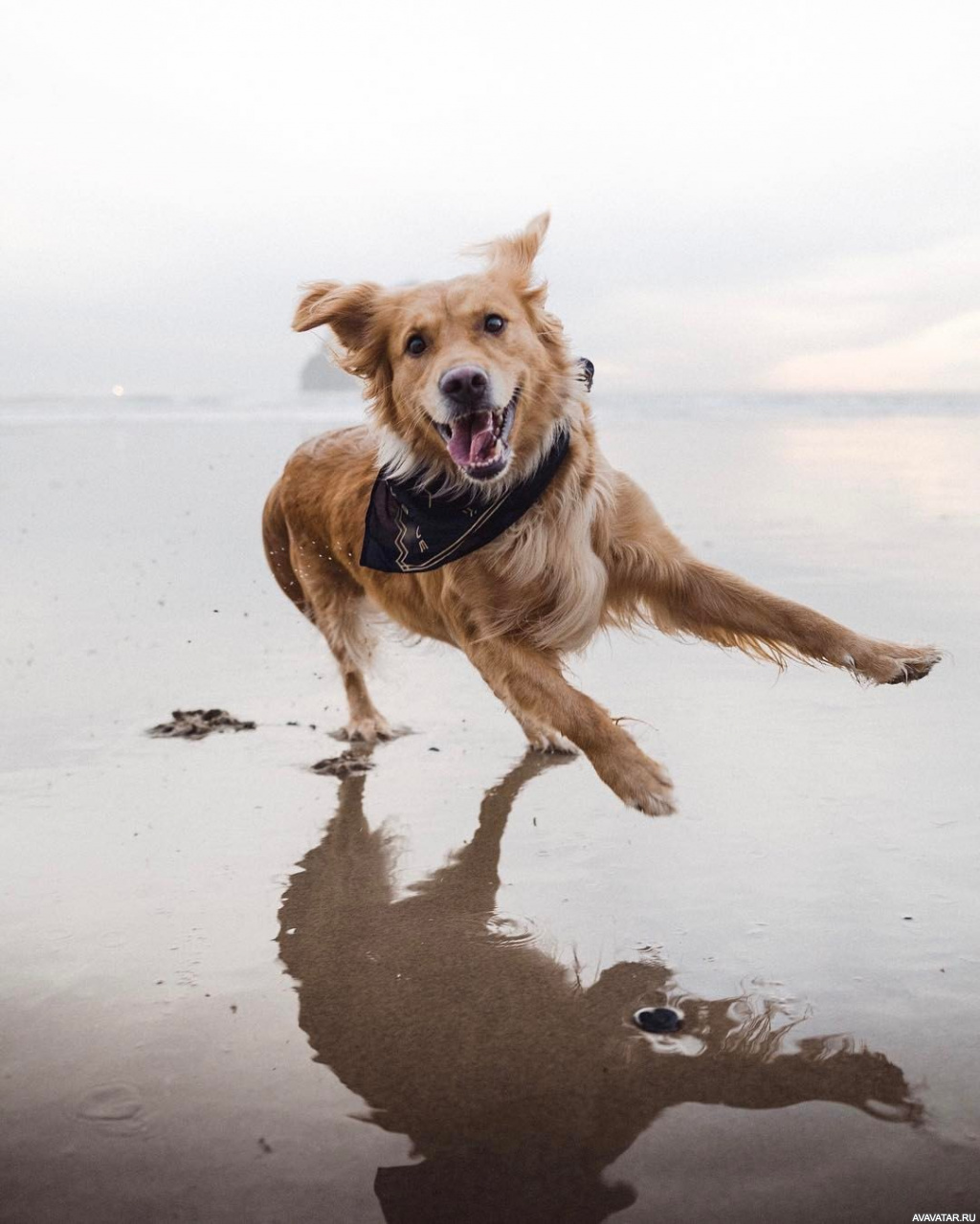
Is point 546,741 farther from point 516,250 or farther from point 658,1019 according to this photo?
point 658,1019

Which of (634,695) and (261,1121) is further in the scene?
(634,695)

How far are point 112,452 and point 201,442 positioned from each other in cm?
238

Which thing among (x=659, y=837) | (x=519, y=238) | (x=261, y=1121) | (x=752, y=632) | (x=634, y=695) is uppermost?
(x=519, y=238)

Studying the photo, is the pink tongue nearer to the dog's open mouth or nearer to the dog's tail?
the dog's open mouth

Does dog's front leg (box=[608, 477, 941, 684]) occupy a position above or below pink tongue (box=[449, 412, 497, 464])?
below

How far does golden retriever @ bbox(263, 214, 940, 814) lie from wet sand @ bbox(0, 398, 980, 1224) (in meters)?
0.41

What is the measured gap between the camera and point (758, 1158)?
1.86 m

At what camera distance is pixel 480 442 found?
3.42 m

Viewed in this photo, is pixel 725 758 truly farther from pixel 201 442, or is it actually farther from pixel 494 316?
pixel 201 442

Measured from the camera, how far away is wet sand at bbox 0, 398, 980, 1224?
187 centimetres

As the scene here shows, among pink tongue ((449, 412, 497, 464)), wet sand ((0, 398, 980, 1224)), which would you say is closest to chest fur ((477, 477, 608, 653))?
pink tongue ((449, 412, 497, 464))

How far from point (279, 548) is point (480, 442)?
7.66ft

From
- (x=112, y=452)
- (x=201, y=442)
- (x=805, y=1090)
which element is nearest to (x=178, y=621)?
(x=805, y=1090)

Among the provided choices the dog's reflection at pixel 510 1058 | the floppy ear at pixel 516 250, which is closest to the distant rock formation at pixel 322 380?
the floppy ear at pixel 516 250
